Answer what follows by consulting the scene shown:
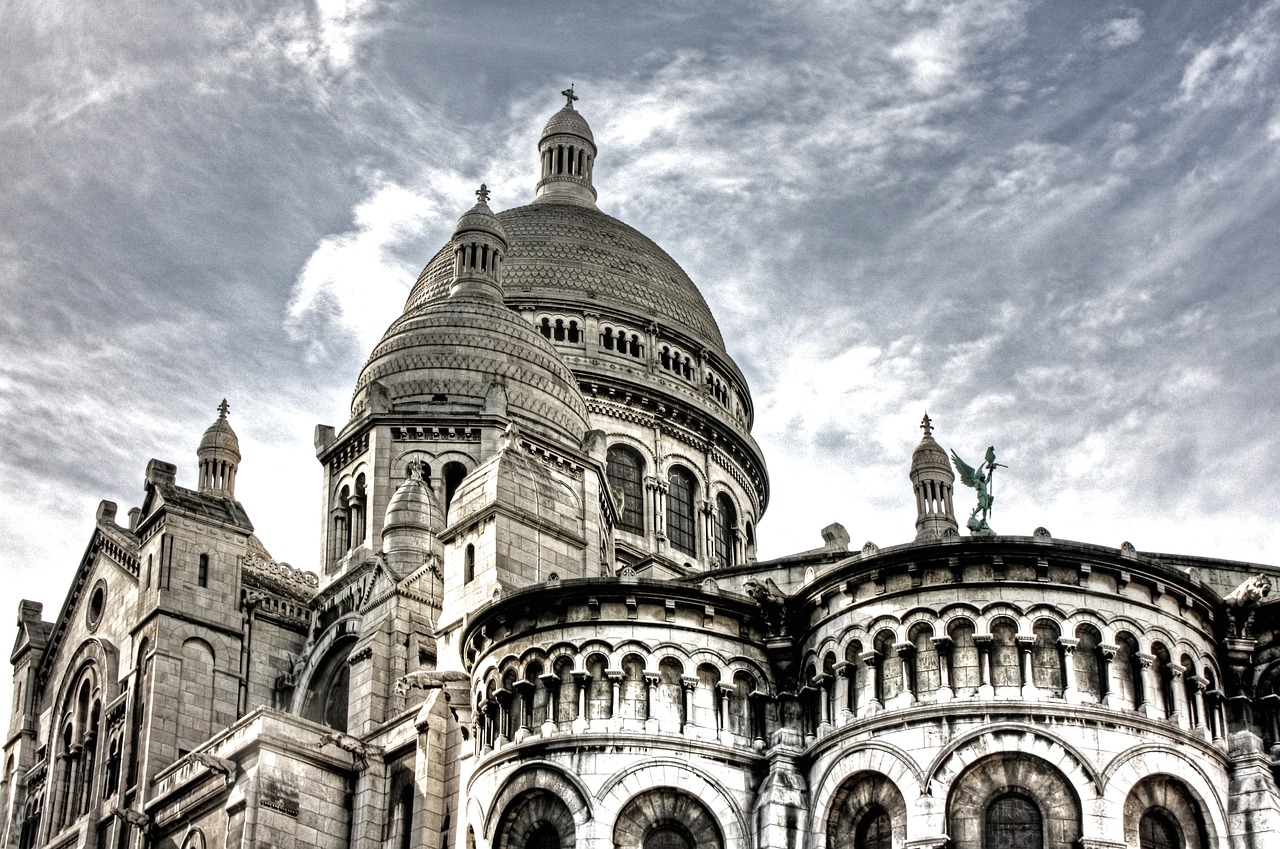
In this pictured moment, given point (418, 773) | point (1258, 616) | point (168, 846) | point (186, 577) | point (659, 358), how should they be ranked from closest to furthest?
point (1258, 616) < point (418, 773) < point (168, 846) < point (186, 577) < point (659, 358)

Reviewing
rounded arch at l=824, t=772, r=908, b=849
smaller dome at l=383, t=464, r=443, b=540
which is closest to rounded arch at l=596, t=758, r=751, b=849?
rounded arch at l=824, t=772, r=908, b=849

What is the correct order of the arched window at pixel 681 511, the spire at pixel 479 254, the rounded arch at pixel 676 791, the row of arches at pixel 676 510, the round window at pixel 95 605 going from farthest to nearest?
the arched window at pixel 681 511, the row of arches at pixel 676 510, the spire at pixel 479 254, the round window at pixel 95 605, the rounded arch at pixel 676 791

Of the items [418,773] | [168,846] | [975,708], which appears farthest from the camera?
[168,846]

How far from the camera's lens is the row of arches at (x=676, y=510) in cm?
7856

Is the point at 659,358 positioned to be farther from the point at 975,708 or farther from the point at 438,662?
the point at 975,708

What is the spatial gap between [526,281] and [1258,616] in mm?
44056

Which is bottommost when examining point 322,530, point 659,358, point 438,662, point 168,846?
point 168,846

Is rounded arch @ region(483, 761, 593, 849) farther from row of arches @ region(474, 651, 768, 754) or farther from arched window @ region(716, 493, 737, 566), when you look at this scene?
arched window @ region(716, 493, 737, 566)

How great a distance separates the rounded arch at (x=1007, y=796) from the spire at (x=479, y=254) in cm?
3756

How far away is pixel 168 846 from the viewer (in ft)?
176

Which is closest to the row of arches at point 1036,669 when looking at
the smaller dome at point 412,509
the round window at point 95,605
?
the smaller dome at point 412,509

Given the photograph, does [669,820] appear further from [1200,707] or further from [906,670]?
[1200,707]

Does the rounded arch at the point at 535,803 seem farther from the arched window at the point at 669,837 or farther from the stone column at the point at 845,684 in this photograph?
the stone column at the point at 845,684

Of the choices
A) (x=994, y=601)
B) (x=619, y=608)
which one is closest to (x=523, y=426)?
(x=619, y=608)
